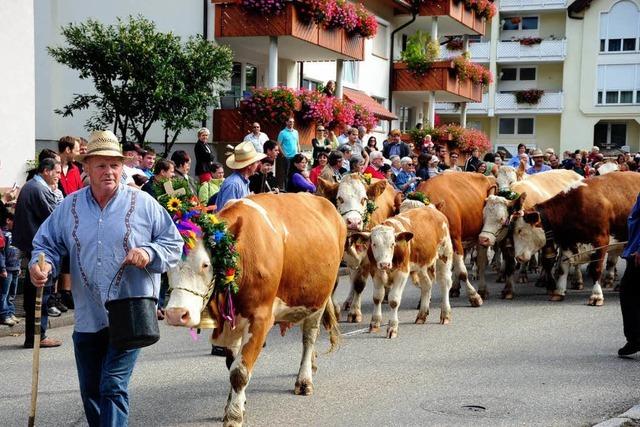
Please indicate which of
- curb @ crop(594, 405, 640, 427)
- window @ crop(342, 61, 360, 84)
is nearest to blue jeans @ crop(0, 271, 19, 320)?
curb @ crop(594, 405, 640, 427)

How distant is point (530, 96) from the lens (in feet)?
178

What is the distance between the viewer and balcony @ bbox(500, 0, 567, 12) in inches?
2153

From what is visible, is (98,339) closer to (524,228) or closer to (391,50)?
(524,228)

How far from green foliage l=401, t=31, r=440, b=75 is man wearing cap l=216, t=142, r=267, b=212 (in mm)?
26383

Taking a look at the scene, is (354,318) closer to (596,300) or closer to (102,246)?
(596,300)

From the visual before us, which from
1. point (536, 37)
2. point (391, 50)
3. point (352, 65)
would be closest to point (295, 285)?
point (352, 65)

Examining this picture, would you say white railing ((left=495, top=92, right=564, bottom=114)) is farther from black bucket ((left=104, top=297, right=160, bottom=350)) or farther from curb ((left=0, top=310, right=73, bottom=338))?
black bucket ((left=104, top=297, right=160, bottom=350))

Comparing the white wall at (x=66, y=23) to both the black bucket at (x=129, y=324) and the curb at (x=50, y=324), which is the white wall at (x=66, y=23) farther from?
the black bucket at (x=129, y=324)

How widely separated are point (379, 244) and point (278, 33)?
13.1m

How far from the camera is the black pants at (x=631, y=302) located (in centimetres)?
885

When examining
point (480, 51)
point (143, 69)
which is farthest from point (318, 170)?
point (480, 51)

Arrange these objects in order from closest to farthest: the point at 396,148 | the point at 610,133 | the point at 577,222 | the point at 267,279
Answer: the point at 267,279 < the point at 577,222 < the point at 396,148 < the point at 610,133

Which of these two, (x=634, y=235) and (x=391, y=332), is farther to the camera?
(x=391, y=332)

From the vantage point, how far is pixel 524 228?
44.0 feet
